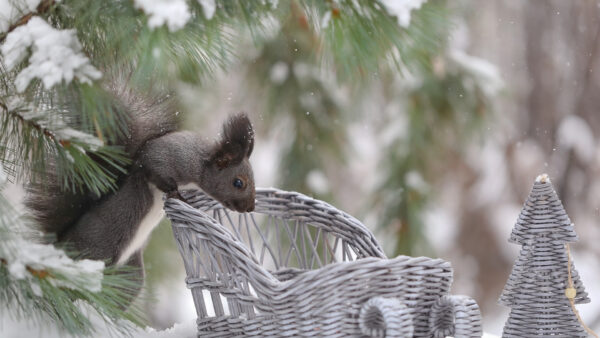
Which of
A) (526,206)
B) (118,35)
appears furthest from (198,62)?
(526,206)

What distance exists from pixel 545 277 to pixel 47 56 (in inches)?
29.8

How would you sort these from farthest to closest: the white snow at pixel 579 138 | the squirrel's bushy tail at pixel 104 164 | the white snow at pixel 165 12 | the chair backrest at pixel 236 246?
the white snow at pixel 579 138 → the squirrel's bushy tail at pixel 104 164 → the chair backrest at pixel 236 246 → the white snow at pixel 165 12

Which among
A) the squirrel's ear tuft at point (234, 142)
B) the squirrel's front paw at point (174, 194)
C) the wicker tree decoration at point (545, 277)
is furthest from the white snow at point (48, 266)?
the wicker tree decoration at point (545, 277)

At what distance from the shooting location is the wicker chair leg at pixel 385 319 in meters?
0.91

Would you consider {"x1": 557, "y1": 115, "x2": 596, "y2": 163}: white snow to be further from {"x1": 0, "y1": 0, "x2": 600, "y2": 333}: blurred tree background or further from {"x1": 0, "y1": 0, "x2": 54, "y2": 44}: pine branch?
{"x1": 0, "y1": 0, "x2": 54, "y2": 44}: pine branch

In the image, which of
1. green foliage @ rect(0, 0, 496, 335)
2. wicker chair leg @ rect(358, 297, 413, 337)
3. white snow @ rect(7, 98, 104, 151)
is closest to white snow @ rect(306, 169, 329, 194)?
green foliage @ rect(0, 0, 496, 335)

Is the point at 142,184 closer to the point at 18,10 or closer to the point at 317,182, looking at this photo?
the point at 18,10

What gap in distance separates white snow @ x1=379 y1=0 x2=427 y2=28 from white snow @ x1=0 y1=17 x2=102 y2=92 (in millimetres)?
367

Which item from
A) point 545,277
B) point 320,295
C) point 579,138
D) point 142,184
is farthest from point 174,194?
point 579,138

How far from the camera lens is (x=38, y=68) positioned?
31.0 inches

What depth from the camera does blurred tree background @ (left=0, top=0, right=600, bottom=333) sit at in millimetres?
903

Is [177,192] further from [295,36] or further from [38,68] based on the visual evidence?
[295,36]

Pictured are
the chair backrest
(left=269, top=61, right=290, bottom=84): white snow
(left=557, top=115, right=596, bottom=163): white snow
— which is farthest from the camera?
(left=557, top=115, right=596, bottom=163): white snow

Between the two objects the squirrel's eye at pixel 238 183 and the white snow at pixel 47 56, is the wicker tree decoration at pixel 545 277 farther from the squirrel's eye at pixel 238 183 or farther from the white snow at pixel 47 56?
the white snow at pixel 47 56
